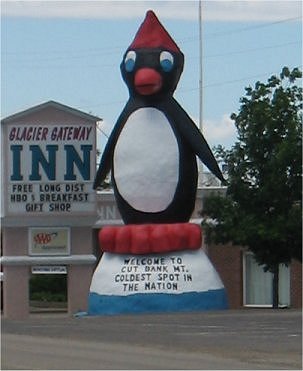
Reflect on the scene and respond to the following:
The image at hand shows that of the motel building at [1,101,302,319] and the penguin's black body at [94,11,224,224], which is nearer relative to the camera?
the penguin's black body at [94,11,224,224]

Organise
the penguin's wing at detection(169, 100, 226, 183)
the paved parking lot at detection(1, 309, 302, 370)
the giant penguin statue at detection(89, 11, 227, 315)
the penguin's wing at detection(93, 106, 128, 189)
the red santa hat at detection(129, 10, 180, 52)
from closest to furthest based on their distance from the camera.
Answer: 1. the paved parking lot at detection(1, 309, 302, 370)
2. the penguin's wing at detection(169, 100, 226, 183)
3. the giant penguin statue at detection(89, 11, 227, 315)
4. the red santa hat at detection(129, 10, 180, 52)
5. the penguin's wing at detection(93, 106, 128, 189)

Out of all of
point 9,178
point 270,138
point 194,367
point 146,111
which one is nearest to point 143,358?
point 194,367

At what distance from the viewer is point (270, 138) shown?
37.1m

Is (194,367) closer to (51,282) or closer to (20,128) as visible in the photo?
(20,128)

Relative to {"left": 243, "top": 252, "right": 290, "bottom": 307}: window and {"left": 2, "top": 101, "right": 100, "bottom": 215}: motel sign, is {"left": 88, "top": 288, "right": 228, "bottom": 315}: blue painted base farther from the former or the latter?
{"left": 243, "top": 252, "right": 290, "bottom": 307}: window

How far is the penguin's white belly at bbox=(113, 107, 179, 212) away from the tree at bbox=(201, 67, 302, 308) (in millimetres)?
3424

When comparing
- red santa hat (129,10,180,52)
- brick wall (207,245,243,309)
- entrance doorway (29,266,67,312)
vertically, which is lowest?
entrance doorway (29,266,67,312)

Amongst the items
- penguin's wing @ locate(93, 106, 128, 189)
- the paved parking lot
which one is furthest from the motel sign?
the paved parking lot

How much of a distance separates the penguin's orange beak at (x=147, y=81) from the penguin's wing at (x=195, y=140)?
916 mm

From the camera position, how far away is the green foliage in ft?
118

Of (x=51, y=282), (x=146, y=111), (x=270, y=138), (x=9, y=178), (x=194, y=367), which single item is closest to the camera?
Result: (x=194, y=367)

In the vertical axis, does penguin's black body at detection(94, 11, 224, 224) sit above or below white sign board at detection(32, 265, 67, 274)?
above

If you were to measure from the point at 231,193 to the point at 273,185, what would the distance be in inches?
74.3

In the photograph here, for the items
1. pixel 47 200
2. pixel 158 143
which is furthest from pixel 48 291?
pixel 158 143
